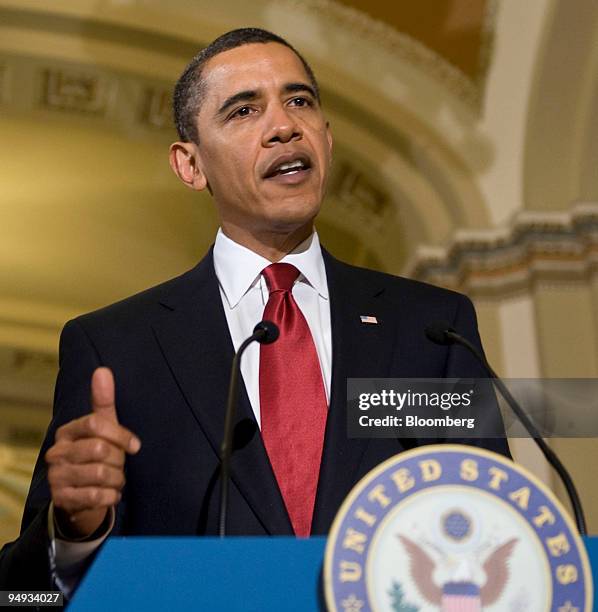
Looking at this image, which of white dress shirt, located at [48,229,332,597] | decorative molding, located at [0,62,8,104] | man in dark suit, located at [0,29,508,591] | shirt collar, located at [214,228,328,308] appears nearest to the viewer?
man in dark suit, located at [0,29,508,591]

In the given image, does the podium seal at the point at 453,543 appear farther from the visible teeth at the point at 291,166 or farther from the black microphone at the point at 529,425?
the visible teeth at the point at 291,166

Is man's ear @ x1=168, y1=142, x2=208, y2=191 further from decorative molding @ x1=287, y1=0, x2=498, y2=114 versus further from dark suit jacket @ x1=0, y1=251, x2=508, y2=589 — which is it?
decorative molding @ x1=287, y1=0, x2=498, y2=114

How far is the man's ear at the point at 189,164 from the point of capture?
6.33ft

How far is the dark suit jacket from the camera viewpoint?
4.37ft

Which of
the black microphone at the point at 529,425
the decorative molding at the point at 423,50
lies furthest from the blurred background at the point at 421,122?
the black microphone at the point at 529,425

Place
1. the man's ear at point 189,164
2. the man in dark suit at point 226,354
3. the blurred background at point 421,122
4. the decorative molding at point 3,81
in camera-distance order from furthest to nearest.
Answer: the decorative molding at point 3,81 → the blurred background at point 421,122 → the man's ear at point 189,164 → the man in dark suit at point 226,354

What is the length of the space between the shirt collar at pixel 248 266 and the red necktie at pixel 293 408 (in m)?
0.08

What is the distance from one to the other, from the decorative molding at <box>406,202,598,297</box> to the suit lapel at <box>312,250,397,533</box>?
4.81 meters

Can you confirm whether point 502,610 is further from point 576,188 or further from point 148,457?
point 576,188

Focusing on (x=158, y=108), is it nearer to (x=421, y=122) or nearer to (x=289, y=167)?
(x=421, y=122)

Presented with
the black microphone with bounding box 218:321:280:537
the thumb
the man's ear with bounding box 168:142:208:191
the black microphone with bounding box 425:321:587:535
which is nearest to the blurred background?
the man's ear with bounding box 168:142:208:191

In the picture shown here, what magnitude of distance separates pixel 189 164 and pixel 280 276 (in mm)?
400

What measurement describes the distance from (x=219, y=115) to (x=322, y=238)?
20.4 feet

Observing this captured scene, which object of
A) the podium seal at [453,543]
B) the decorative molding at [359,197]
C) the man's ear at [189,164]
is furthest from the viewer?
the decorative molding at [359,197]
